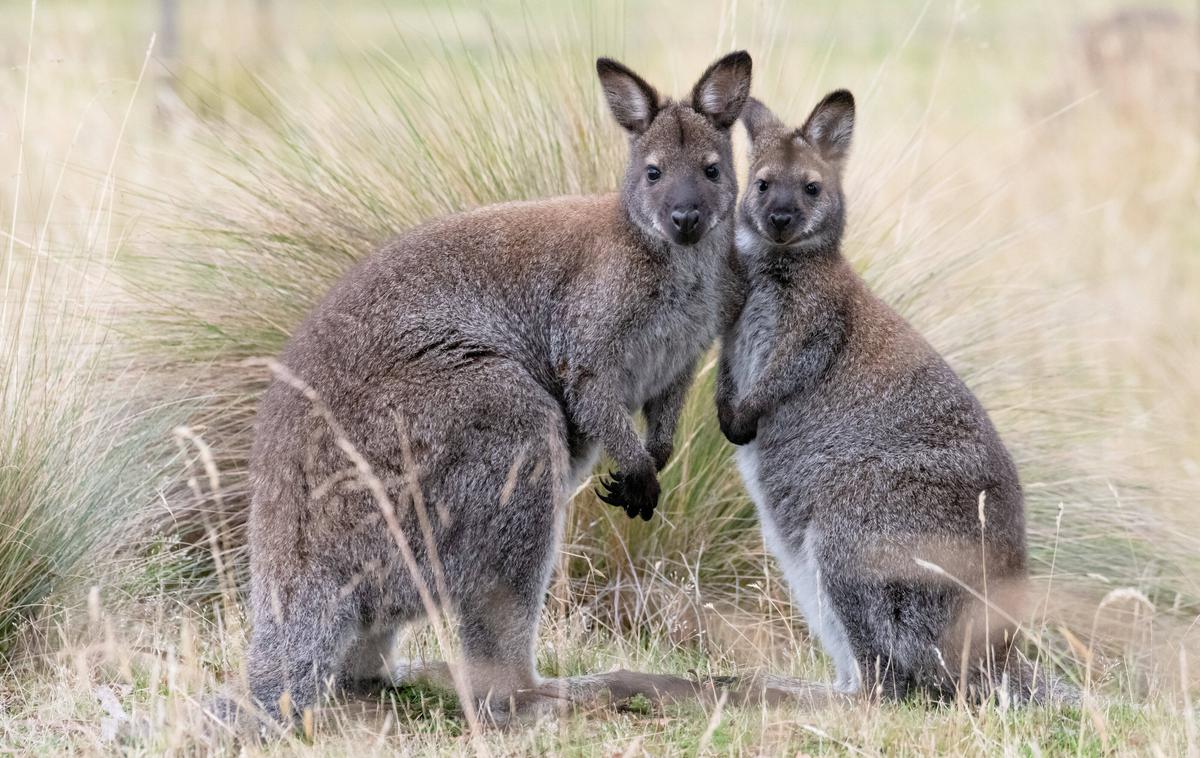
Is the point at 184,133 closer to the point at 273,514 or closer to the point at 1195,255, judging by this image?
the point at 273,514

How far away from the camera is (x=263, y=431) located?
471 cm

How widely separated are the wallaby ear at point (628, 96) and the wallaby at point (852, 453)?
0.47 m

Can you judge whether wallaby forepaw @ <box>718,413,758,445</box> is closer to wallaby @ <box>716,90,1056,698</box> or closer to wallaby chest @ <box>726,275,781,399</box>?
wallaby @ <box>716,90,1056,698</box>

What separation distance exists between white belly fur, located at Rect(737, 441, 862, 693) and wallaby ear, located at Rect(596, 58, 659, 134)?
1255mm

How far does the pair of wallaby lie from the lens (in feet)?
14.7

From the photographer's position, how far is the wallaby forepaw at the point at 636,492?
4996 mm

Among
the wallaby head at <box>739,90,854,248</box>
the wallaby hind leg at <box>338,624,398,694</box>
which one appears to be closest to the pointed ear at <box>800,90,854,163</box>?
the wallaby head at <box>739,90,854,248</box>

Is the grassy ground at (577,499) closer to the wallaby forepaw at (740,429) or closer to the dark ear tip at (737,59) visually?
the wallaby forepaw at (740,429)

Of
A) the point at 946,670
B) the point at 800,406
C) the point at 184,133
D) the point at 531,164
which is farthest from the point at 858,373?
the point at 184,133

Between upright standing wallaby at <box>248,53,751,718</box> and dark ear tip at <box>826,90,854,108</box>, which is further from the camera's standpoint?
dark ear tip at <box>826,90,854,108</box>

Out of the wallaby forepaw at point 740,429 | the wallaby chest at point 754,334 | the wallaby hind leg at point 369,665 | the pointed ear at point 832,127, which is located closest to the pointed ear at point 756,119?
the pointed ear at point 832,127

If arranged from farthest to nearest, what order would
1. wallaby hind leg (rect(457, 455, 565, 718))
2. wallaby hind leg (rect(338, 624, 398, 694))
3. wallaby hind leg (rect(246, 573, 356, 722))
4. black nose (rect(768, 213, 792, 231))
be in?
black nose (rect(768, 213, 792, 231)) → wallaby hind leg (rect(338, 624, 398, 694)) → wallaby hind leg (rect(457, 455, 565, 718)) → wallaby hind leg (rect(246, 573, 356, 722))

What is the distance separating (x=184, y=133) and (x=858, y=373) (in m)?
3.82

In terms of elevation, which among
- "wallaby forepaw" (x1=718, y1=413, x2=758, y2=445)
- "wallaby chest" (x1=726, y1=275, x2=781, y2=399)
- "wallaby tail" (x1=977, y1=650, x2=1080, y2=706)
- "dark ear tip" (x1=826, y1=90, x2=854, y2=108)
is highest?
"dark ear tip" (x1=826, y1=90, x2=854, y2=108)
